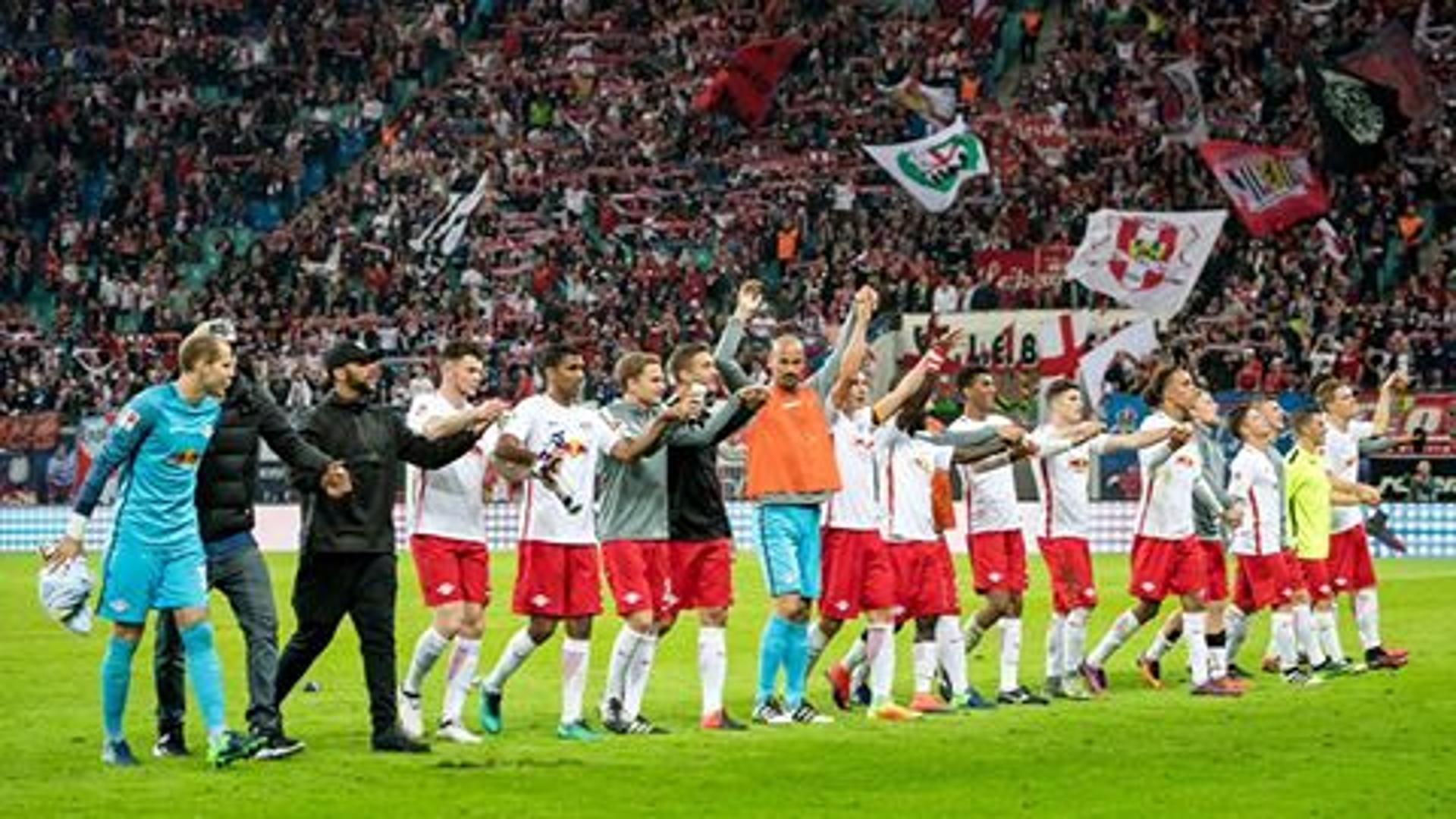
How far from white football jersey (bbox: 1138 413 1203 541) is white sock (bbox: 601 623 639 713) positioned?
5082mm

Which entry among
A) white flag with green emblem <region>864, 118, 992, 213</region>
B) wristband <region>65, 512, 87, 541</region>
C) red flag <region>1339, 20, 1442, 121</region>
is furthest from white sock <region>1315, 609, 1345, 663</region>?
white flag with green emblem <region>864, 118, 992, 213</region>

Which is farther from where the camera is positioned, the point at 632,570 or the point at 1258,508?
the point at 1258,508

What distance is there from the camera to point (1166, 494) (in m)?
21.6

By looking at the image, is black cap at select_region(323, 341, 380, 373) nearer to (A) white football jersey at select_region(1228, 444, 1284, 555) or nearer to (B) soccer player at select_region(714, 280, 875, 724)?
(B) soccer player at select_region(714, 280, 875, 724)

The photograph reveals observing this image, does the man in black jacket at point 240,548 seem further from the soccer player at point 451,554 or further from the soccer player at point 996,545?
the soccer player at point 996,545

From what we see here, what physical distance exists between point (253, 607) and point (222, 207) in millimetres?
44944

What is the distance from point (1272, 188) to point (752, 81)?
1274 cm

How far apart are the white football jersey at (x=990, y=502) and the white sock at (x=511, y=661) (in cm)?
414

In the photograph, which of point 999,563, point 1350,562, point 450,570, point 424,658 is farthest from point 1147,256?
point 424,658

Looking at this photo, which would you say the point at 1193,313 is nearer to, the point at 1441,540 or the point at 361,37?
the point at 1441,540

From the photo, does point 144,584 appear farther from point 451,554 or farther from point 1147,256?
point 1147,256

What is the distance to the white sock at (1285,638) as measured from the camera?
22.4m

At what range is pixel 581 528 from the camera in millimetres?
17938

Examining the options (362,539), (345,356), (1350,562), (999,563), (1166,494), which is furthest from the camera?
(1350,562)
